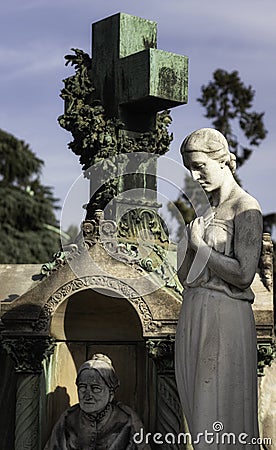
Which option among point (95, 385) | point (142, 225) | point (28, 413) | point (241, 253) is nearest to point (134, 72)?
point (142, 225)

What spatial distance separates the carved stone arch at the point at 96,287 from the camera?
9.44 m

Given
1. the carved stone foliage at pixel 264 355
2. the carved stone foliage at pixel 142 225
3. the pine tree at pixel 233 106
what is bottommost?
the carved stone foliage at pixel 264 355

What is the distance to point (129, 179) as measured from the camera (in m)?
10.6

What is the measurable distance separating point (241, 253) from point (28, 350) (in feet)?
9.82

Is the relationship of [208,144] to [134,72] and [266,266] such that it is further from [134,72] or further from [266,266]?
[134,72]

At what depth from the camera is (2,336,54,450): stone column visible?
32.1 ft

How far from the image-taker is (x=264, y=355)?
366 inches

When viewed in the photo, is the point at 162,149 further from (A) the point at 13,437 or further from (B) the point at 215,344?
(B) the point at 215,344

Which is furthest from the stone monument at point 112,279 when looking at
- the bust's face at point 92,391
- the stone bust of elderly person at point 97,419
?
the bust's face at point 92,391

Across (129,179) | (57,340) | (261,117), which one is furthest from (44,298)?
(261,117)

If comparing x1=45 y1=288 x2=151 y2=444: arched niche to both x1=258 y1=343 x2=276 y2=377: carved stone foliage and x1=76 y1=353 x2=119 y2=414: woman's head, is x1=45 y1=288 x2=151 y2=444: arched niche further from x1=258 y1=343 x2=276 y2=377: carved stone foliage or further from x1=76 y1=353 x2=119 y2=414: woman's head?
x1=258 y1=343 x2=276 y2=377: carved stone foliage

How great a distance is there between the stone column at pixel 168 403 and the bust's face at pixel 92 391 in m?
0.46

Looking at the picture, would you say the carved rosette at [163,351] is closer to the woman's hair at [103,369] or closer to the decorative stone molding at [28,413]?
the woman's hair at [103,369]

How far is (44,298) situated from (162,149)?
1.92 meters
